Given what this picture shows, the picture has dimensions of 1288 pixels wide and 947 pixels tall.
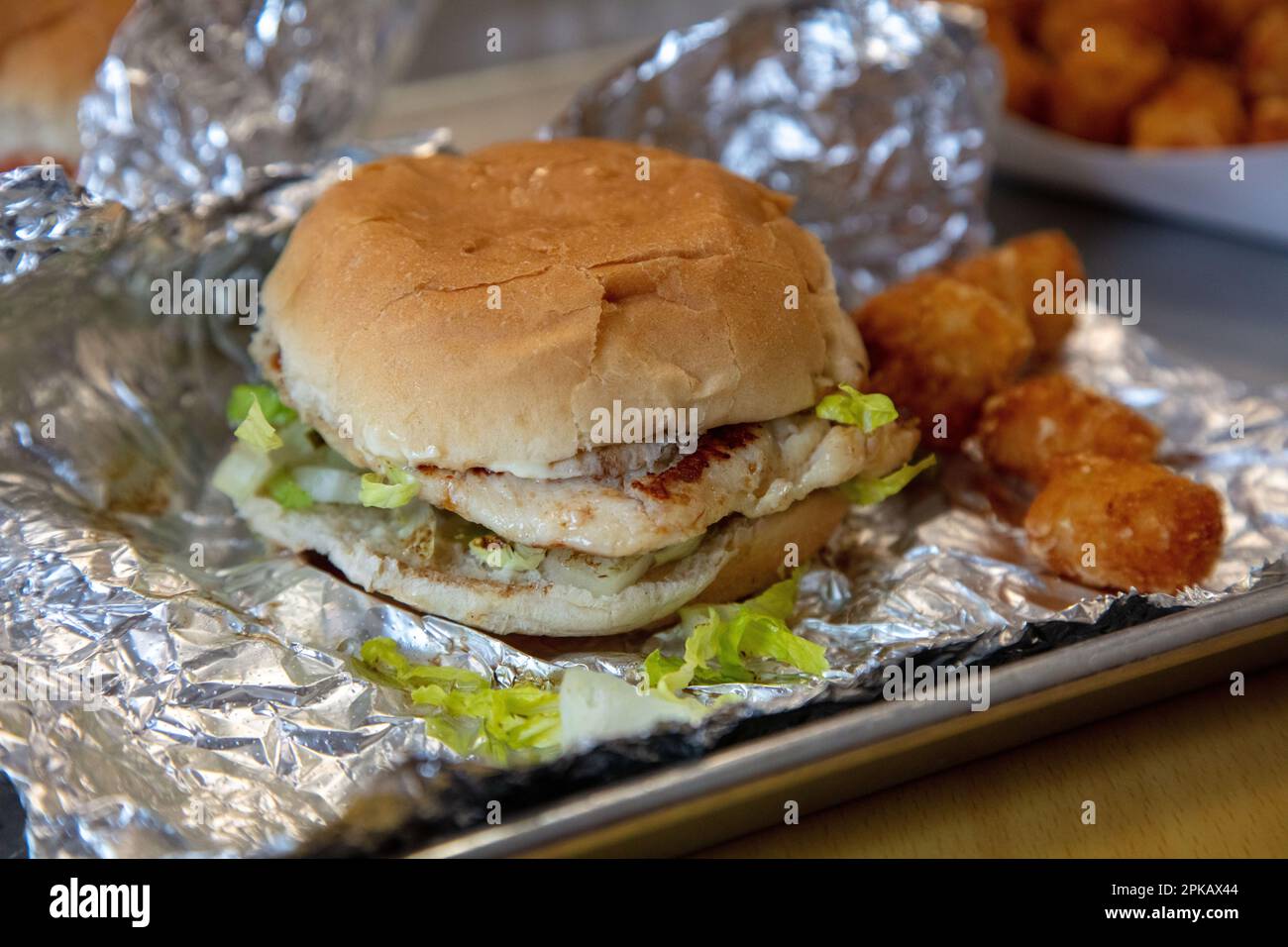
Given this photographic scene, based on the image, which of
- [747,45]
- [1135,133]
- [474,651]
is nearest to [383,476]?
[474,651]

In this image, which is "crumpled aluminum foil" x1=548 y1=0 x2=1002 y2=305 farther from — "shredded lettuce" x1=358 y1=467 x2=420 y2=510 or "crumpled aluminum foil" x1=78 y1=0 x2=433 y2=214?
"shredded lettuce" x1=358 y1=467 x2=420 y2=510

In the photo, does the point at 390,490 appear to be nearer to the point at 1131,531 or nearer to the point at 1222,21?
the point at 1131,531

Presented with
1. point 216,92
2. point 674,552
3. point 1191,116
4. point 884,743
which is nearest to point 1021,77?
point 1191,116

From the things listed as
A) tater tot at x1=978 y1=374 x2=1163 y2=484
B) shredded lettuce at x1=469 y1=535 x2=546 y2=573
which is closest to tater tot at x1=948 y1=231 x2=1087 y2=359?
tater tot at x1=978 y1=374 x2=1163 y2=484

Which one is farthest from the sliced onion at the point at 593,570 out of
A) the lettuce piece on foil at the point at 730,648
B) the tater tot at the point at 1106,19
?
the tater tot at the point at 1106,19

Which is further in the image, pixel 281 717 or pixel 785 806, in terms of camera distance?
pixel 281 717

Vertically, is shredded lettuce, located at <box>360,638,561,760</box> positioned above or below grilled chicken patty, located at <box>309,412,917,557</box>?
below

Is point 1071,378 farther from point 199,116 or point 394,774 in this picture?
point 199,116
